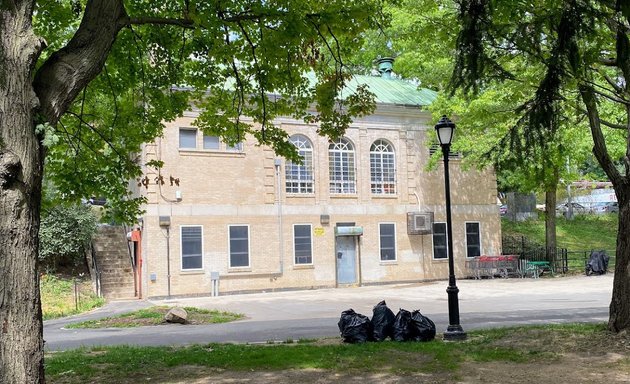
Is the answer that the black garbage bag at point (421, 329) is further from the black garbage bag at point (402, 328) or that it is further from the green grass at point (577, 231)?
the green grass at point (577, 231)

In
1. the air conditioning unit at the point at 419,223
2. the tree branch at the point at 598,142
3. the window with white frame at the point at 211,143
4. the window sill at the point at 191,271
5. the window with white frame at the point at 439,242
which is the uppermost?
the window with white frame at the point at 211,143

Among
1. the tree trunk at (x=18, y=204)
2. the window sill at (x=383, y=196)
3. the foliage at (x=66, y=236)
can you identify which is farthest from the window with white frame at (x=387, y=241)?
the tree trunk at (x=18, y=204)

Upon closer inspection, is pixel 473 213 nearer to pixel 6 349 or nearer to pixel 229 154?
pixel 229 154

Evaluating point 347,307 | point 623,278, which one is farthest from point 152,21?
point 347,307

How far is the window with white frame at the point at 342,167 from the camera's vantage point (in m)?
27.1

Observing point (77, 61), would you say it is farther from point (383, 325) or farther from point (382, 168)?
point (382, 168)

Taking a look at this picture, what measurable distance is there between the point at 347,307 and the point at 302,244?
8.25m

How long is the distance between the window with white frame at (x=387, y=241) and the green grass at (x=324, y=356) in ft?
56.6

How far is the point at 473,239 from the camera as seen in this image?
1175 inches

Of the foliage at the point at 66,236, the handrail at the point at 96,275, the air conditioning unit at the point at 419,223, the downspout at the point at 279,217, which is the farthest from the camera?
the air conditioning unit at the point at 419,223

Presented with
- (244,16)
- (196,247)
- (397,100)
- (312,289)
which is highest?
(397,100)

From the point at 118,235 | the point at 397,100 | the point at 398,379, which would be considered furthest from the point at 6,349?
the point at 397,100

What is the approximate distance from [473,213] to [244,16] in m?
23.3

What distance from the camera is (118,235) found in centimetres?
2766
